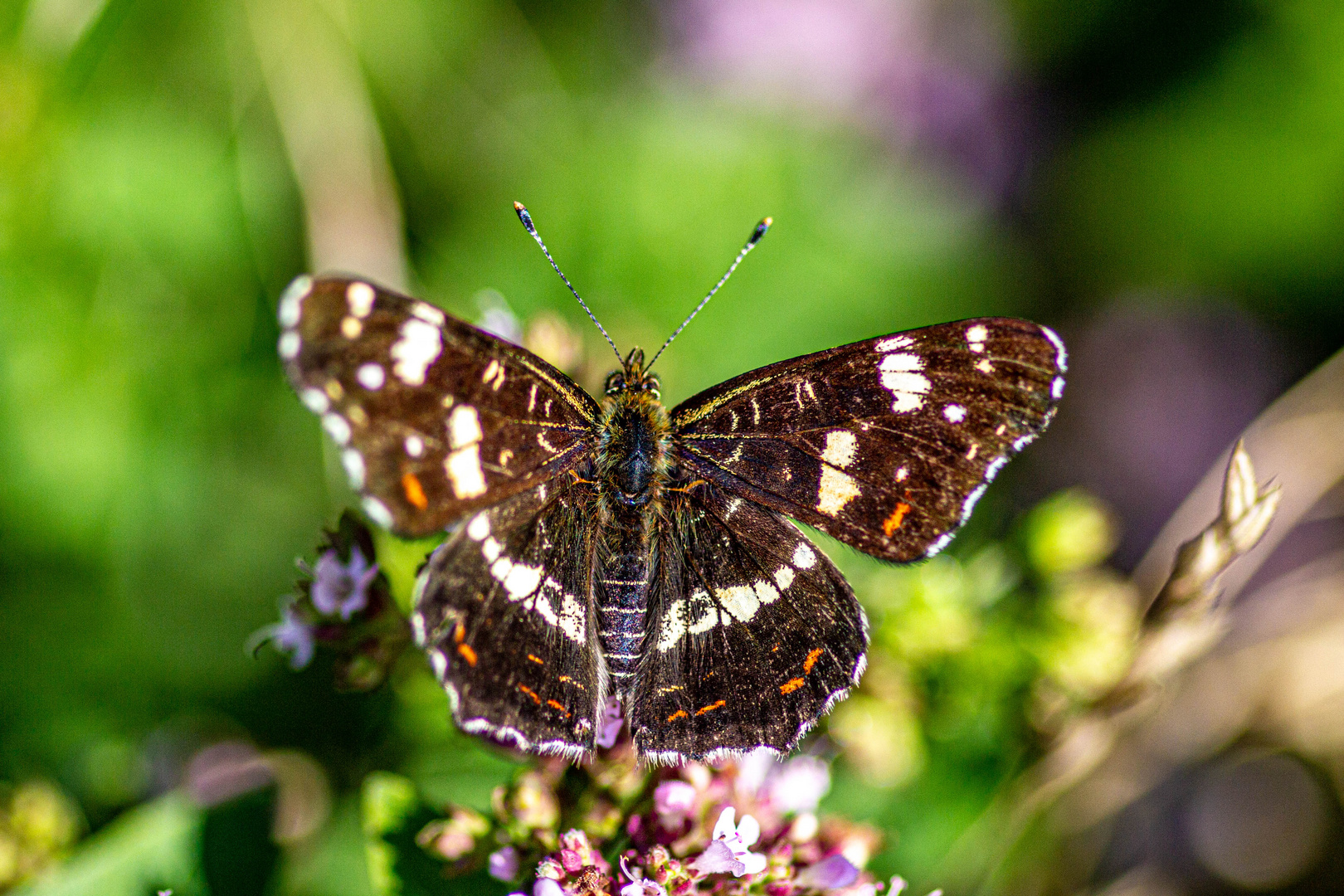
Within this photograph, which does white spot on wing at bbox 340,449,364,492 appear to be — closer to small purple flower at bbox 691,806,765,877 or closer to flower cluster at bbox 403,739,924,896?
flower cluster at bbox 403,739,924,896

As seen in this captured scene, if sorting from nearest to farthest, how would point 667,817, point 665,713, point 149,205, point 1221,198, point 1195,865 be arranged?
point 665,713 → point 667,817 → point 1195,865 → point 149,205 → point 1221,198

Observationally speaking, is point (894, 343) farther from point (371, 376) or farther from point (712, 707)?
point (371, 376)

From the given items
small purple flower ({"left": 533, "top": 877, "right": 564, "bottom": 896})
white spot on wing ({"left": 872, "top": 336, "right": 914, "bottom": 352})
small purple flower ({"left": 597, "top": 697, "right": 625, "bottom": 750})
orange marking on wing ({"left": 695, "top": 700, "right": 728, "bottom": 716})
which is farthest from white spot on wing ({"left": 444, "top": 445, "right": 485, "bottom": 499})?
white spot on wing ({"left": 872, "top": 336, "right": 914, "bottom": 352})

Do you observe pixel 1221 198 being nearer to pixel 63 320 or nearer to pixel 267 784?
pixel 267 784

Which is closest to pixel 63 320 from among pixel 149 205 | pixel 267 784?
pixel 149 205

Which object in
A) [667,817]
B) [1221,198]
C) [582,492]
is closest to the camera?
[667,817]

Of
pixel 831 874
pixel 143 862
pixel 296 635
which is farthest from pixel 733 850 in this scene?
pixel 143 862

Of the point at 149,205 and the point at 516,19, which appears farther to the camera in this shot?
the point at 516,19
